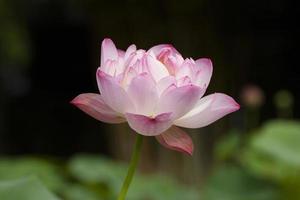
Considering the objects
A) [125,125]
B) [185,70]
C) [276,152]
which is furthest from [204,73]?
[125,125]

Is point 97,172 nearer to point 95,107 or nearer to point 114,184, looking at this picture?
point 114,184

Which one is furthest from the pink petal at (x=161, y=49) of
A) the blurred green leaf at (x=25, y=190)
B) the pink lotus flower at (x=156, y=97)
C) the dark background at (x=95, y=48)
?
the dark background at (x=95, y=48)

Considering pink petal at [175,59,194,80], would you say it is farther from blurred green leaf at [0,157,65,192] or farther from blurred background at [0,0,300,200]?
blurred green leaf at [0,157,65,192]

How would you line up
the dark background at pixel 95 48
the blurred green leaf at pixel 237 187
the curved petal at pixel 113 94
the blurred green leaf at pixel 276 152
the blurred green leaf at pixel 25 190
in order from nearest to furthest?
1. the curved petal at pixel 113 94
2. the blurred green leaf at pixel 25 190
3. the blurred green leaf at pixel 276 152
4. the blurred green leaf at pixel 237 187
5. the dark background at pixel 95 48

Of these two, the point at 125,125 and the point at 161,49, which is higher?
the point at 161,49

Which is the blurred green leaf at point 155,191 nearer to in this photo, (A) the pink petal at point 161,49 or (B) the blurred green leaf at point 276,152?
(B) the blurred green leaf at point 276,152

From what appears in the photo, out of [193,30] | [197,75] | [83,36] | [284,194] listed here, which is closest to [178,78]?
[197,75]

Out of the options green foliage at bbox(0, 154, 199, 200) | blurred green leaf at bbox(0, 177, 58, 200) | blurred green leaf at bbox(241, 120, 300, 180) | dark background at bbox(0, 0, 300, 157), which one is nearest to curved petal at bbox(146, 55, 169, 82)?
blurred green leaf at bbox(0, 177, 58, 200)

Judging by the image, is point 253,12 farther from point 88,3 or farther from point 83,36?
point 83,36
